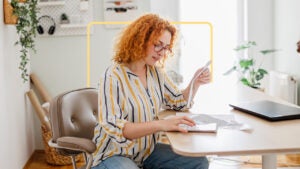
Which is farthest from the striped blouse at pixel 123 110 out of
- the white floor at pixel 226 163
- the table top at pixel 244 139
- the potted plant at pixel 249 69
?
the potted plant at pixel 249 69

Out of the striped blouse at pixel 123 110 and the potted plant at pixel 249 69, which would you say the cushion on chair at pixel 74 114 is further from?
the potted plant at pixel 249 69

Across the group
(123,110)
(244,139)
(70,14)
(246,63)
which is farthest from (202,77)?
(70,14)

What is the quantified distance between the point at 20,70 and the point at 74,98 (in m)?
1.51

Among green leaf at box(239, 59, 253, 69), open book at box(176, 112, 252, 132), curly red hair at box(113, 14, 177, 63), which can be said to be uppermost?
curly red hair at box(113, 14, 177, 63)

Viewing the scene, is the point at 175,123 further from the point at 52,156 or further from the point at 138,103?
the point at 52,156

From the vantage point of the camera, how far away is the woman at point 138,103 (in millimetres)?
1576

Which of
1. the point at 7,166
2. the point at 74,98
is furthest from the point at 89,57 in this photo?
the point at 74,98

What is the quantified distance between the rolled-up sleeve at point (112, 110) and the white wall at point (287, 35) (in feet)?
7.60

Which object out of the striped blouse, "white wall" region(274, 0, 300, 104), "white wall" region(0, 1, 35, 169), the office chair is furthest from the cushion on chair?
"white wall" region(274, 0, 300, 104)

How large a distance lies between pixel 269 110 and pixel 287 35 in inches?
85.9

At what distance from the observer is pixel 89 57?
146 inches

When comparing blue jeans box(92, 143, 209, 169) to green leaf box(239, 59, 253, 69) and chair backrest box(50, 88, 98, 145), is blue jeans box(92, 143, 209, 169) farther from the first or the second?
green leaf box(239, 59, 253, 69)

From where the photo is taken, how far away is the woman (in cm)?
158

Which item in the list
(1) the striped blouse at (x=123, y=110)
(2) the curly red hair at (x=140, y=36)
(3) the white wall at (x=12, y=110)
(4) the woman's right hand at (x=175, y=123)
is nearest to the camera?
(4) the woman's right hand at (x=175, y=123)
